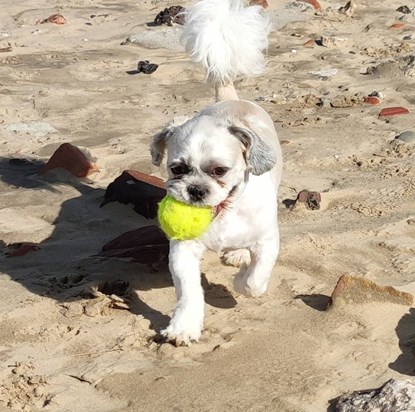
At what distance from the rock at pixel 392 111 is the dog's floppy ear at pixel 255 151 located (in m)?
3.80

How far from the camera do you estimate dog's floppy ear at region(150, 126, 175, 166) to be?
16.0 feet

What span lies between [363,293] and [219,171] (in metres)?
0.96

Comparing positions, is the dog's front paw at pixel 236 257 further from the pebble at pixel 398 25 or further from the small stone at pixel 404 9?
the small stone at pixel 404 9

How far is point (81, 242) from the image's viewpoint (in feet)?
19.7

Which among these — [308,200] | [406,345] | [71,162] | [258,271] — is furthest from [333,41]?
[406,345]

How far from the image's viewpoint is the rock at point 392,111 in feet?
27.0

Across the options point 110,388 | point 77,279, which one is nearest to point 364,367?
point 110,388

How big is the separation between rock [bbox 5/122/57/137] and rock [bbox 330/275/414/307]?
163 inches

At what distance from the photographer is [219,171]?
14.9ft

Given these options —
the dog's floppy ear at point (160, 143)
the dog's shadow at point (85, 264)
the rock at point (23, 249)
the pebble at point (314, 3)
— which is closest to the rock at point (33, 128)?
the dog's shadow at point (85, 264)

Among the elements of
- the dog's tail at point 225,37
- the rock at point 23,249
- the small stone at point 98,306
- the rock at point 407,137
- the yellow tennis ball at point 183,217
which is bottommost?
the rock at point 407,137

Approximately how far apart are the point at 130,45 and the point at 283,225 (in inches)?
223

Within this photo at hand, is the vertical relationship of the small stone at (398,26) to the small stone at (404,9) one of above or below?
below

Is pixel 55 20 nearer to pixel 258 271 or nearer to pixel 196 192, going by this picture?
pixel 258 271
